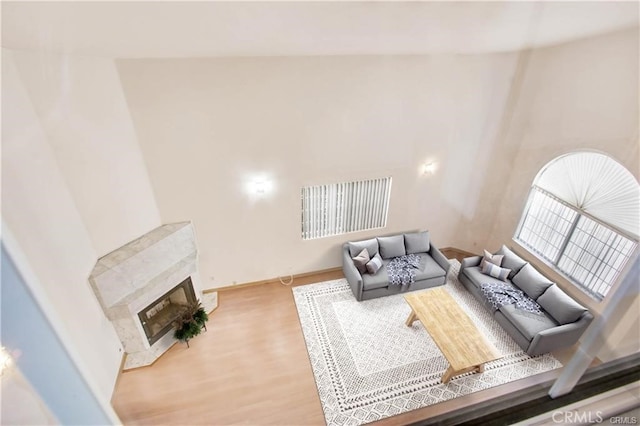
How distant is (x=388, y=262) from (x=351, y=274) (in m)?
0.69

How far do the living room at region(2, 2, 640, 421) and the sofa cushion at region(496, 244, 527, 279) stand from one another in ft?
0.57

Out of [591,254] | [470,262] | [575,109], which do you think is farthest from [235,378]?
[575,109]

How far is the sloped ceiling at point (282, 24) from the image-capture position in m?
1.63

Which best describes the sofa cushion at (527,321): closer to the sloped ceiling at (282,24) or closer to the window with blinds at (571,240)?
the window with blinds at (571,240)

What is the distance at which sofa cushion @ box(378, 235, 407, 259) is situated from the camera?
4797mm

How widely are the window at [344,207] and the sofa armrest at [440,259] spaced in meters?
0.89

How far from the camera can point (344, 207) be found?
4.66m

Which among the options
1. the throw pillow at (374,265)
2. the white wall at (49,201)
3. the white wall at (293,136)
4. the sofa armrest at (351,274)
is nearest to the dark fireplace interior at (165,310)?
the white wall at (293,136)

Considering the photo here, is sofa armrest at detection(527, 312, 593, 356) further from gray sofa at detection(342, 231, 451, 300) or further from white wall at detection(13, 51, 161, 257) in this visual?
white wall at detection(13, 51, 161, 257)

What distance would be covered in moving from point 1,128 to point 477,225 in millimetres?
5609

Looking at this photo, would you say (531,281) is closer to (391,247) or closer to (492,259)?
(492,259)

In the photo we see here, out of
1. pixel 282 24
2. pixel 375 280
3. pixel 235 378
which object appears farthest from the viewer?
pixel 375 280

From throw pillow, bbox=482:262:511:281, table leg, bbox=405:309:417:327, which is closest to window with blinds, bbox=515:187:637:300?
→ throw pillow, bbox=482:262:511:281

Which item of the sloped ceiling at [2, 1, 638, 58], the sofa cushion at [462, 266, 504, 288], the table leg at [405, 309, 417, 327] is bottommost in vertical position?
the table leg at [405, 309, 417, 327]
